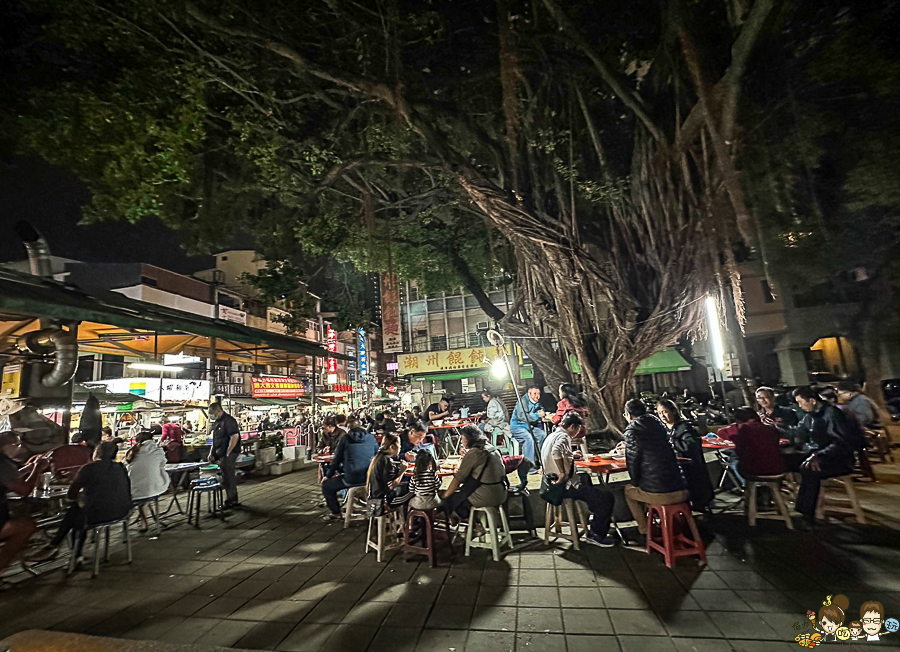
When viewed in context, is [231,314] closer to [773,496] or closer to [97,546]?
[97,546]

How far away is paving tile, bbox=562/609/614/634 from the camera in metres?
2.98

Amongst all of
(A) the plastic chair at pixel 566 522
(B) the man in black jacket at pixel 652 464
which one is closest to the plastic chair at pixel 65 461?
(A) the plastic chair at pixel 566 522

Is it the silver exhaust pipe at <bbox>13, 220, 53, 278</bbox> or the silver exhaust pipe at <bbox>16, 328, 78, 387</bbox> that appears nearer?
the silver exhaust pipe at <bbox>16, 328, 78, 387</bbox>

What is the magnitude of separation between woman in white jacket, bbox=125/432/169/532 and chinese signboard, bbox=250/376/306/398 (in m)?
8.11

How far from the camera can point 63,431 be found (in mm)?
6254

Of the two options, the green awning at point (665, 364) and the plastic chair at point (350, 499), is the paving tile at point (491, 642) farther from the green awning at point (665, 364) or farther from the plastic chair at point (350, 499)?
the green awning at point (665, 364)

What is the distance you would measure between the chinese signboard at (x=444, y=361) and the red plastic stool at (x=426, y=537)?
39.7ft

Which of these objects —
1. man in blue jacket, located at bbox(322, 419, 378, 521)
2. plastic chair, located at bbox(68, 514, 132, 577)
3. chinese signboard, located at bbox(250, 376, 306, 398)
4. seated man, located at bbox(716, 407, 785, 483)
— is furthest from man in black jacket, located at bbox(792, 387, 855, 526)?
chinese signboard, located at bbox(250, 376, 306, 398)

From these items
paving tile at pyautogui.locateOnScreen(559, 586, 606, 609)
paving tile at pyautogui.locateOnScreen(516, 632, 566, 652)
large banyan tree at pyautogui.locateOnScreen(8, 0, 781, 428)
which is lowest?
paving tile at pyautogui.locateOnScreen(559, 586, 606, 609)

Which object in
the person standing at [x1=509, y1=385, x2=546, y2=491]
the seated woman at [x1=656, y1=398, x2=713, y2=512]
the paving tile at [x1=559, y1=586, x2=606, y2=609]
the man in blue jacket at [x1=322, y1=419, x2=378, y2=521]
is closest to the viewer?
the paving tile at [x1=559, y1=586, x2=606, y2=609]

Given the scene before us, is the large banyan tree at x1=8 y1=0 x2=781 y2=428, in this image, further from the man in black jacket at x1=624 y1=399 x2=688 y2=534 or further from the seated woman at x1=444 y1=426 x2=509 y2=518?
the seated woman at x1=444 y1=426 x2=509 y2=518

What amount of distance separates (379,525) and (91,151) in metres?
6.65

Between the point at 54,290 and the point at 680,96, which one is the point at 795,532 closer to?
the point at 680,96

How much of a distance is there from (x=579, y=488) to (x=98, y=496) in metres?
5.63
